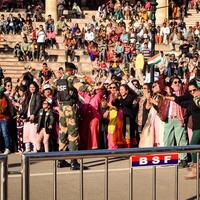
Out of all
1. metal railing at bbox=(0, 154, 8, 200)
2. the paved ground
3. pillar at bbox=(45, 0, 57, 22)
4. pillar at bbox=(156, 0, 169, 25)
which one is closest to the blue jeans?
the paved ground

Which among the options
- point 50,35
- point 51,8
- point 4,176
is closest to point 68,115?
point 4,176

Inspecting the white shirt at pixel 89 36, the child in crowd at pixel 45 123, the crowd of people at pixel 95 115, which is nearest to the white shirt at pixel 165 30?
the white shirt at pixel 89 36

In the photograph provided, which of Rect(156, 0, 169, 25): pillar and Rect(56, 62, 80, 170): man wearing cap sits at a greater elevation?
Rect(156, 0, 169, 25): pillar

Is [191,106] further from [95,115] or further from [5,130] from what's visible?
[5,130]

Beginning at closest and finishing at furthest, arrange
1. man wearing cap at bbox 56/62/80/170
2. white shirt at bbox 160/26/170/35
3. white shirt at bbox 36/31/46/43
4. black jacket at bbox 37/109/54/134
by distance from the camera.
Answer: man wearing cap at bbox 56/62/80/170
black jacket at bbox 37/109/54/134
white shirt at bbox 36/31/46/43
white shirt at bbox 160/26/170/35

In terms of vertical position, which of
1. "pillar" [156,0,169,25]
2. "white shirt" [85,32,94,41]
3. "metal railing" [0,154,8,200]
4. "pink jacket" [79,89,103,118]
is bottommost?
"pink jacket" [79,89,103,118]

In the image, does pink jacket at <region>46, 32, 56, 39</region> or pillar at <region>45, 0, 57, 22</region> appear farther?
pillar at <region>45, 0, 57, 22</region>

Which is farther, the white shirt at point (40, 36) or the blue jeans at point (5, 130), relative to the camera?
the white shirt at point (40, 36)

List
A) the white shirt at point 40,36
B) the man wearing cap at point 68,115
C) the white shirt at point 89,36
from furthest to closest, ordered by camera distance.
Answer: the white shirt at point 89,36
the white shirt at point 40,36
the man wearing cap at point 68,115

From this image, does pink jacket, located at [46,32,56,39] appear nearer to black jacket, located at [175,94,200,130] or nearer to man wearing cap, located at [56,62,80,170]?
man wearing cap, located at [56,62,80,170]

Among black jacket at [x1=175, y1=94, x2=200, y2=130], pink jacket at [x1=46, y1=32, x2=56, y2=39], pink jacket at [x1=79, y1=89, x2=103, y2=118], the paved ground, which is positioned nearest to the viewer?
the paved ground

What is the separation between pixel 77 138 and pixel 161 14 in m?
25.3

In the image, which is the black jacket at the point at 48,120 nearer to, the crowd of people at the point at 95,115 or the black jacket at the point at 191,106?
the crowd of people at the point at 95,115

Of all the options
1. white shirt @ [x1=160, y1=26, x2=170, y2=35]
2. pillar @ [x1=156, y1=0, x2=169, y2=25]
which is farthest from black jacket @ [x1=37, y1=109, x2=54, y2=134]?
pillar @ [x1=156, y1=0, x2=169, y2=25]
